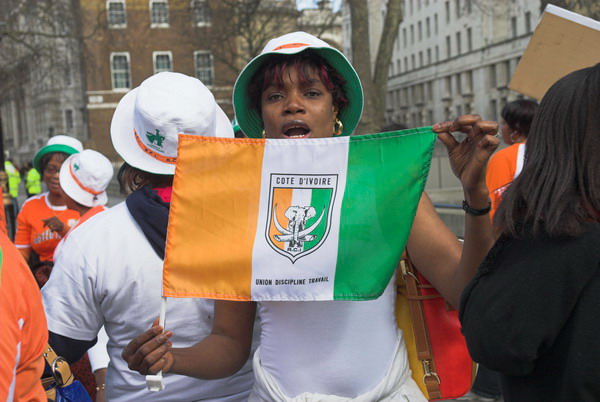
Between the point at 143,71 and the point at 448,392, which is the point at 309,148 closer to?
the point at 448,392

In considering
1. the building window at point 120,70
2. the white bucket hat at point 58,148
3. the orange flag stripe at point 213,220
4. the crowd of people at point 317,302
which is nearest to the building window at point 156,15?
the building window at point 120,70

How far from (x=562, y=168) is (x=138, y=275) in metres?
1.32

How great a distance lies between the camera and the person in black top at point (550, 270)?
172 centimetres

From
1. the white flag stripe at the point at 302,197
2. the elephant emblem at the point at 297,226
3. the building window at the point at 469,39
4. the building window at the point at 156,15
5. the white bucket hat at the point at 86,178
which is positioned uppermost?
the building window at the point at 156,15

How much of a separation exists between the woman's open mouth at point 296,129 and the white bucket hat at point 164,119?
37cm

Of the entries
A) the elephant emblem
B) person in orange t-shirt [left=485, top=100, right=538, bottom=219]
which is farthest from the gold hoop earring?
person in orange t-shirt [left=485, top=100, right=538, bottom=219]

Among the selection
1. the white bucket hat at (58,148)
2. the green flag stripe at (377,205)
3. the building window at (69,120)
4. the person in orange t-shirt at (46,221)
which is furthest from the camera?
the building window at (69,120)

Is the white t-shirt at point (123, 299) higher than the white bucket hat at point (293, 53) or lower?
lower

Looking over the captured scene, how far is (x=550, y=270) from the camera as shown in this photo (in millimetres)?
1742

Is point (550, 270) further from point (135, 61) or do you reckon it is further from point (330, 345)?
point (135, 61)

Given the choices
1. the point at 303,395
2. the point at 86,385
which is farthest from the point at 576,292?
the point at 86,385

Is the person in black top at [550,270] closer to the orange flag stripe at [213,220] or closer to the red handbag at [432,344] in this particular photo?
the red handbag at [432,344]

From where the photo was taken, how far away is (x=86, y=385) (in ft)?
12.0

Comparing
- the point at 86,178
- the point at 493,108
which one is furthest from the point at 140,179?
the point at 493,108
